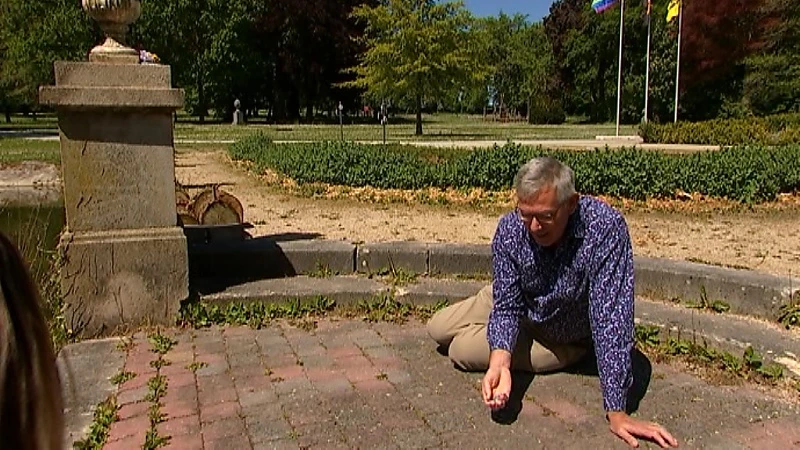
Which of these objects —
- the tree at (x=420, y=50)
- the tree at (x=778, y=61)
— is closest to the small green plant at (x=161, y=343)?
the tree at (x=420, y=50)

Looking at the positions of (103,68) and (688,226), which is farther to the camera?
(688,226)

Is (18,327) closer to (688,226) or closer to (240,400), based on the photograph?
(240,400)

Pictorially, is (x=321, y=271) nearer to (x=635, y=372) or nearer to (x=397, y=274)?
(x=397, y=274)

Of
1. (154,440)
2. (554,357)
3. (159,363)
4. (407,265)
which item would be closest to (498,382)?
(554,357)

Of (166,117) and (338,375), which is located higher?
(166,117)

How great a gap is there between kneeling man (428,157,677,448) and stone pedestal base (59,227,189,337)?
72.3 inches

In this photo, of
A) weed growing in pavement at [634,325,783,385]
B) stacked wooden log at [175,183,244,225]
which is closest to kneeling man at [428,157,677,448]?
weed growing in pavement at [634,325,783,385]

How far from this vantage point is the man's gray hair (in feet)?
8.36

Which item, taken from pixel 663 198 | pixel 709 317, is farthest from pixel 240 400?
pixel 663 198

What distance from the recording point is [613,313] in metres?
2.66

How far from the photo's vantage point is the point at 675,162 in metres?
8.89

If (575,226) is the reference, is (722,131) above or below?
above

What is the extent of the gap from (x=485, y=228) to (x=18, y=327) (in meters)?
6.40

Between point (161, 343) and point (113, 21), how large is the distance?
5.95 ft
